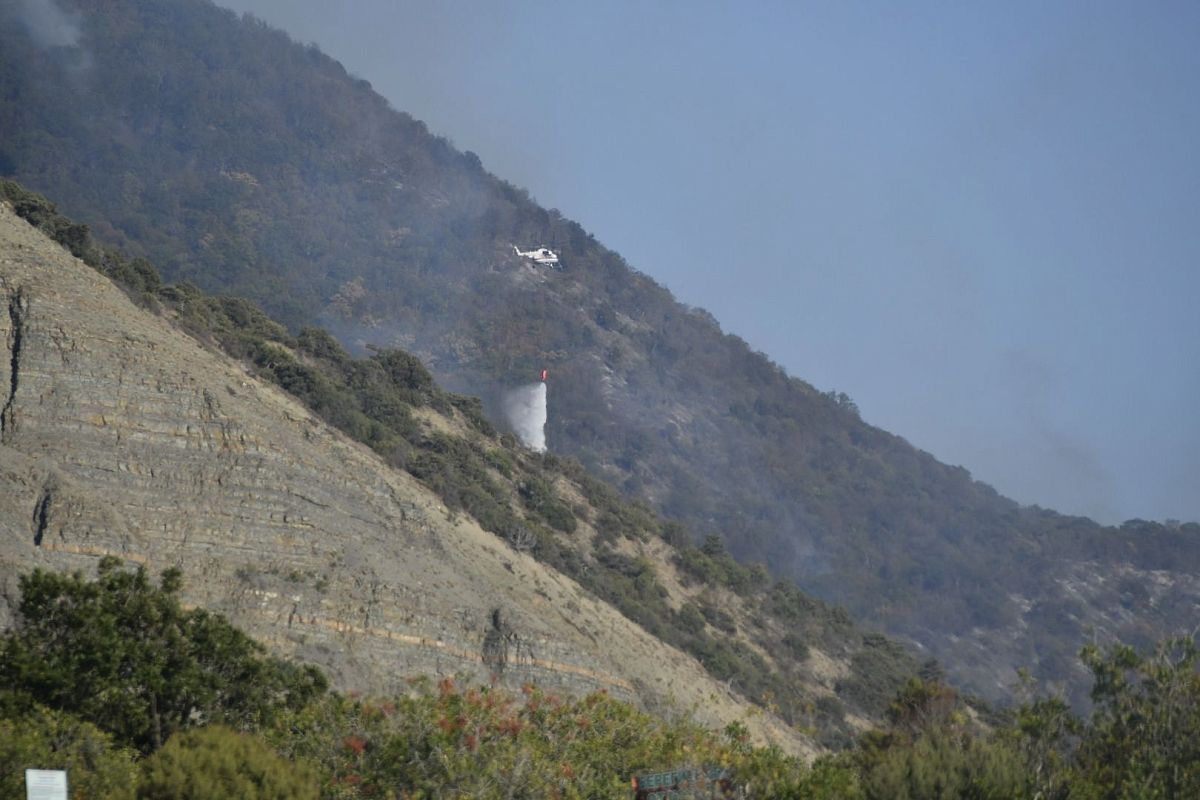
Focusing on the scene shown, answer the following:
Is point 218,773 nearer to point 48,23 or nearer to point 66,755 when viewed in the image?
point 66,755

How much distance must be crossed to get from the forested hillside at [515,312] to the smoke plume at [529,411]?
1.52 meters

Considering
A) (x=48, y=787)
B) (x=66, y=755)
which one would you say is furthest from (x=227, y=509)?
(x=48, y=787)

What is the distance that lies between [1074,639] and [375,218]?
5983cm

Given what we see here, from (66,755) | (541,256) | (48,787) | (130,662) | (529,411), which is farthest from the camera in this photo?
(541,256)

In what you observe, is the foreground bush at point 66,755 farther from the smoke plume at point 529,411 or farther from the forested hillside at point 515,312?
the smoke plume at point 529,411

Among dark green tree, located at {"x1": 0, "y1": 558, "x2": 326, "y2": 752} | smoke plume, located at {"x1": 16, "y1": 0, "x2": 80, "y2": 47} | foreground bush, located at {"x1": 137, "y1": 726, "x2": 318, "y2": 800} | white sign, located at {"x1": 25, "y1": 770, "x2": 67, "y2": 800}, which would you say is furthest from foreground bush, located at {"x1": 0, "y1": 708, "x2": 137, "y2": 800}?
smoke plume, located at {"x1": 16, "y1": 0, "x2": 80, "y2": 47}

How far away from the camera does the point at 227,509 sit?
98.8ft

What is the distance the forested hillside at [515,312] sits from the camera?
90.2 meters

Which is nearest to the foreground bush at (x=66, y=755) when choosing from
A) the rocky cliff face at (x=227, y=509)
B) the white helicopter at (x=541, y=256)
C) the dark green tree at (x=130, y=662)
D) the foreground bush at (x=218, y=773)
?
the foreground bush at (x=218, y=773)

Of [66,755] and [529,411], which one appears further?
[529,411]

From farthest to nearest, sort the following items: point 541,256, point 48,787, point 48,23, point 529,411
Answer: point 541,256 < point 48,23 < point 529,411 < point 48,787

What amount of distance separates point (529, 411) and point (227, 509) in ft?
199

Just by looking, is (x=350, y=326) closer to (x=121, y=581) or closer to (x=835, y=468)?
(x=835, y=468)

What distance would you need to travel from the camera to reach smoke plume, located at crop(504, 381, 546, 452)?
86.0 m
